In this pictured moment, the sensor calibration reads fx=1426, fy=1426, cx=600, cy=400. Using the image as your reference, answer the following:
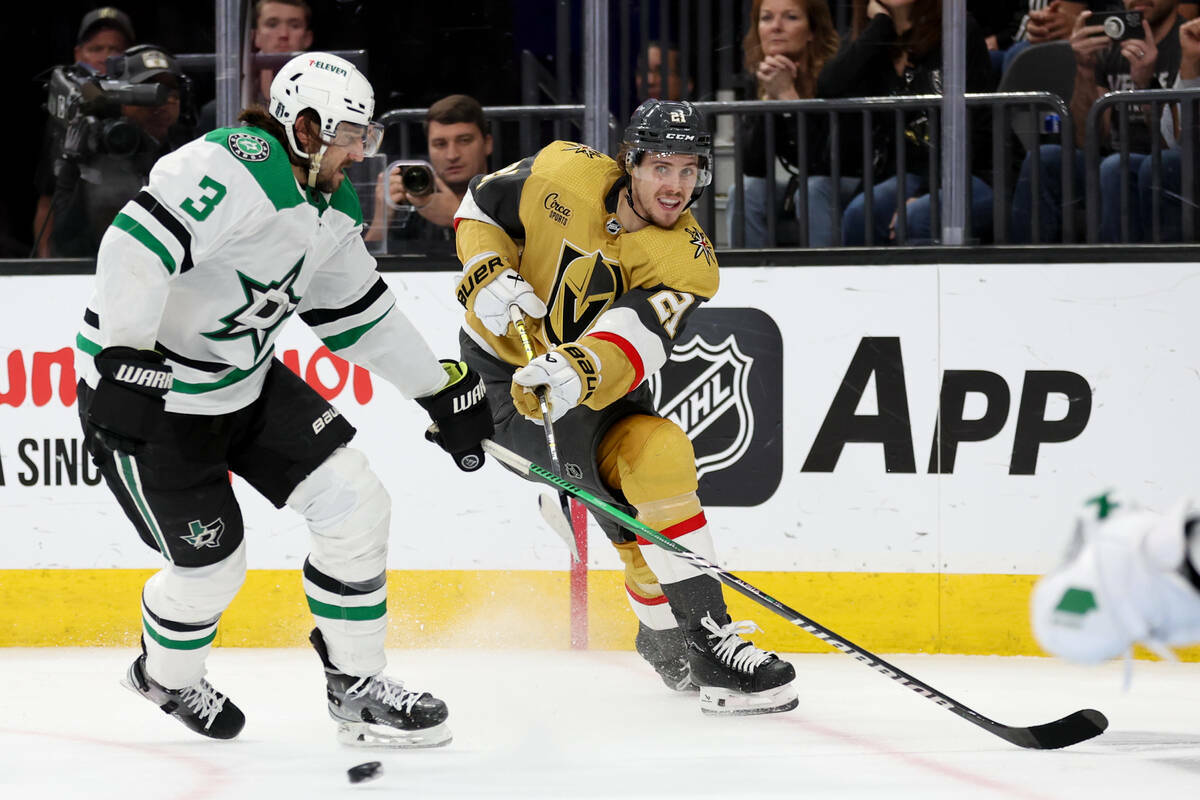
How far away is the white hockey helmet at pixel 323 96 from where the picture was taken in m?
2.52

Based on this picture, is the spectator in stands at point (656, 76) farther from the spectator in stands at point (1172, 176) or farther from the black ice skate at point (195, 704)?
the black ice skate at point (195, 704)

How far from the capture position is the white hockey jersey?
93.0 inches

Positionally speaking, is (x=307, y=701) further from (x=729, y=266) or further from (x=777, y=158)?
(x=777, y=158)

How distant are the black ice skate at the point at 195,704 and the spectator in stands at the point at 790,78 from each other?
1.83 meters

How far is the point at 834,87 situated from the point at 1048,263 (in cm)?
74

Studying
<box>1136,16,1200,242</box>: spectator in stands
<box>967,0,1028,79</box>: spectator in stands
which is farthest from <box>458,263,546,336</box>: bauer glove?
<box>1136,16,1200,242</box>: spectator in stands

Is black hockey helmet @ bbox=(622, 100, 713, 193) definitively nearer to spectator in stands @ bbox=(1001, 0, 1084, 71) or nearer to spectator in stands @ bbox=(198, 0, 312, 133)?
spectator in stands @ bbox=(1001, 0, 1084, 71)

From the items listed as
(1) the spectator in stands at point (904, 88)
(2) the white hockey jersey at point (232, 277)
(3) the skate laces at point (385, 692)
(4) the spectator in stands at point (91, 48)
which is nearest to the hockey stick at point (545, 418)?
(2) the white hockey jersey at point (232, 277)

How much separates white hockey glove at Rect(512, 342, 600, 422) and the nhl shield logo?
83 cm

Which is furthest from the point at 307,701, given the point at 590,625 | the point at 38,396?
the point at 38,396

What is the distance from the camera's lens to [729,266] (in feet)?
12.0

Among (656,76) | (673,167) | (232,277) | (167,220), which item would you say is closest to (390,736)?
(232,277)

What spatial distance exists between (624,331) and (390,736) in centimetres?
91

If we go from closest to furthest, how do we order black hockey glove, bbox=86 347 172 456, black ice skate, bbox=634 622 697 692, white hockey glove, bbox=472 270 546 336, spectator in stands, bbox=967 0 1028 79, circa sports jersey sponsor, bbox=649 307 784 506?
black hockey glove, bbox=86 347 172 456 → white hockey glove, bbox=472 270 546 336 → black ice skate, bbox=634 622 697 692 → circa sports jersey sponsor, bbox=649 307 784 506 → spectator in stands, bbox=967 0 1028 79
